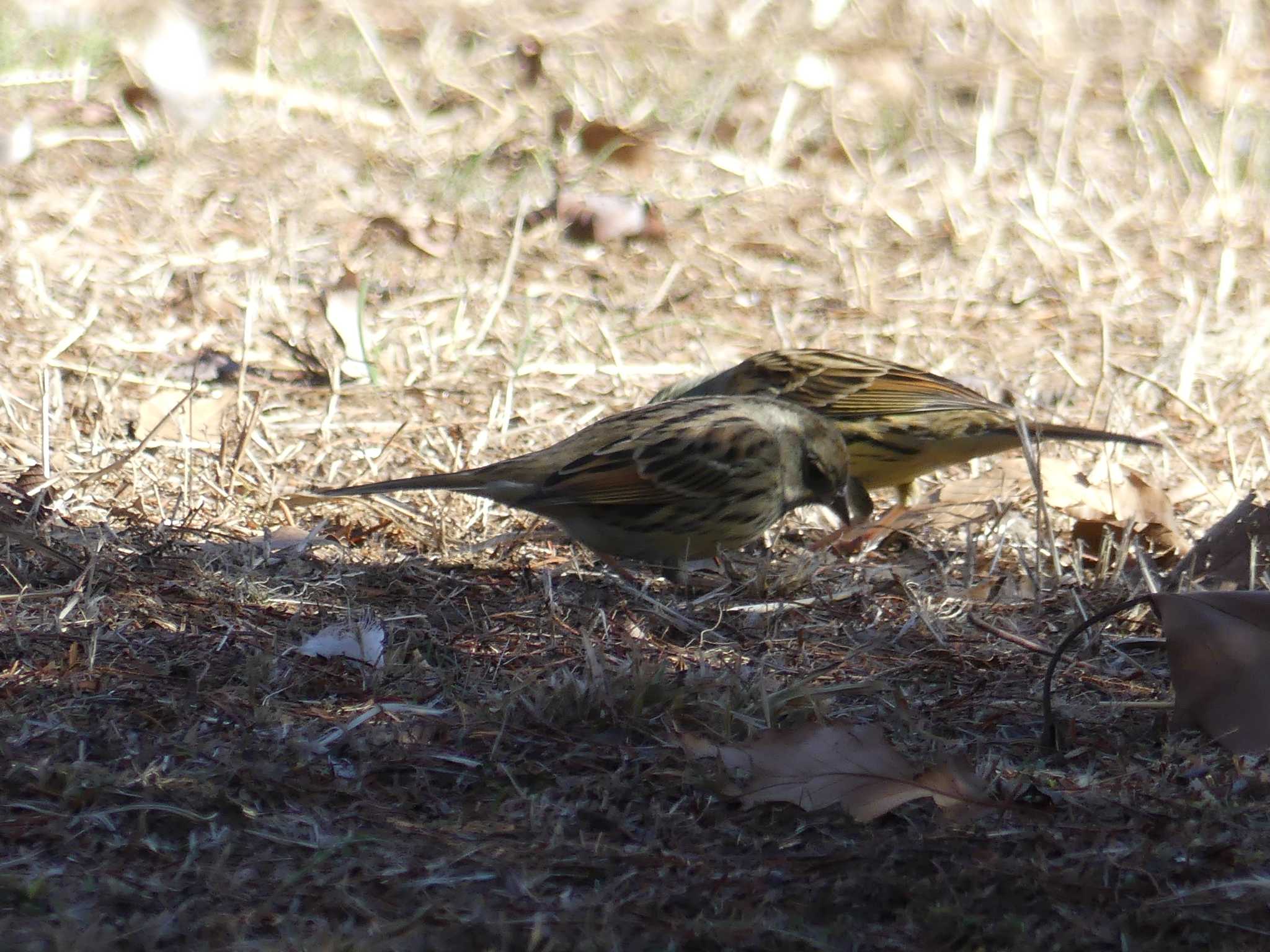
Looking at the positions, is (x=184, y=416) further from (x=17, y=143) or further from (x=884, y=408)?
(x=17, y=143)

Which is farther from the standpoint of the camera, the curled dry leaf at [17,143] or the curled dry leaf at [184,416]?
the curled dry leaf at [17,143]

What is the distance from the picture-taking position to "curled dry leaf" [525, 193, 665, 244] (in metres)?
7.94

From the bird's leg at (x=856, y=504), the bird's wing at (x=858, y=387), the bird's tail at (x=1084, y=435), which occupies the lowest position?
the bird's leg at (x=856, y=504)

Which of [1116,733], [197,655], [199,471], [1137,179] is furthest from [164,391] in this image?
[1137,179]

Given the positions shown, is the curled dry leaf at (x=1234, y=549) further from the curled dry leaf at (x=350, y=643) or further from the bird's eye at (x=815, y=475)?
the curled dry leaf at (x=350, y=643)

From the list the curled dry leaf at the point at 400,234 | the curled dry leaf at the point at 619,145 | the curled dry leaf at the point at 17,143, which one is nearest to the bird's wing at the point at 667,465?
the curled dry leaf at the point at 400,234

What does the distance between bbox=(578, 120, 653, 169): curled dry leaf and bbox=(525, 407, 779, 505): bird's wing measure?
3352 millimetres

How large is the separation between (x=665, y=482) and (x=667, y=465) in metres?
0.06

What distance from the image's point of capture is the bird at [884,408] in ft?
20.0

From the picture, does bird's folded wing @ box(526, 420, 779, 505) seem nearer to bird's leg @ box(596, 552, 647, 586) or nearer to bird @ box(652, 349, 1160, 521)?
bird's leg @ box(596, 552, 647, 586)

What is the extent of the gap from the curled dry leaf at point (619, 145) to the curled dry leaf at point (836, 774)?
5.75 metres

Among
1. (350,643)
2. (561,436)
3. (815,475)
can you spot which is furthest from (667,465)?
(350,643)

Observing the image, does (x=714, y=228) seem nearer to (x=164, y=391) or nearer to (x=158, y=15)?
(x=164, y=391)

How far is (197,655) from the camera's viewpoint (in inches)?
148
